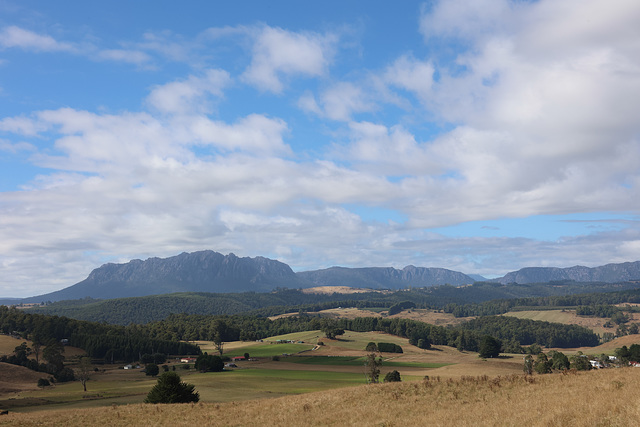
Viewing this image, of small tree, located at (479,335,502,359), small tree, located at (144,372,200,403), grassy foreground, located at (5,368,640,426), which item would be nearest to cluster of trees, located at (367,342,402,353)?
small tree, located at (479,335,502,359)

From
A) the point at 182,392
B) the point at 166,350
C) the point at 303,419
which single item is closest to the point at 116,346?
the point at 166,350

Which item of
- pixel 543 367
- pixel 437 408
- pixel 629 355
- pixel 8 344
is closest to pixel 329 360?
pixel 543 367

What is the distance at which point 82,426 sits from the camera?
3528 centimetres

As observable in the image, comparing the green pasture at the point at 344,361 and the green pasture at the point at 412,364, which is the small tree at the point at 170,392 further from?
the green pasture at the point at 412,364

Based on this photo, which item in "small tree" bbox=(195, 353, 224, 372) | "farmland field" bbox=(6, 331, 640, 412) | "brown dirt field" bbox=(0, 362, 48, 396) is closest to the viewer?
"farmland field" bbox=(6, 331, 640, 412)

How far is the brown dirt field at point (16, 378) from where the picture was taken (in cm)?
10398

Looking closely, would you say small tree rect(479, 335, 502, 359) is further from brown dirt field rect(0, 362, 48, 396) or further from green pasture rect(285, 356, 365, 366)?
brown dirt field rect(0, 362, 48, 396)

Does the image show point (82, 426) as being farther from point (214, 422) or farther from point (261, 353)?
point (261, 353)

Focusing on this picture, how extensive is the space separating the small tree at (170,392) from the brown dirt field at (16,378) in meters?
71.6

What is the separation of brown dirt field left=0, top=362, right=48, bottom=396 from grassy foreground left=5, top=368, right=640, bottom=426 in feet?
276

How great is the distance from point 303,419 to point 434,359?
135 m

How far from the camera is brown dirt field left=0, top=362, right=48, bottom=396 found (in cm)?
10398

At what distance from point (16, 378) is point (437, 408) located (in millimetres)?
132400

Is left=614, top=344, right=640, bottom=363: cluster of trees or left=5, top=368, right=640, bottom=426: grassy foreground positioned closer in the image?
left=5, top=368, right=640, bottom=426: grassy foreground
